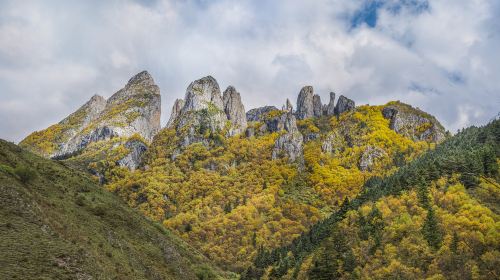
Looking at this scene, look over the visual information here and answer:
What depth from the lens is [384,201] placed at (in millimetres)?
129250

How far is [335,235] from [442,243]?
31.4 m

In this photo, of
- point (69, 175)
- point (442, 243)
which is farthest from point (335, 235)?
point (69, 175)

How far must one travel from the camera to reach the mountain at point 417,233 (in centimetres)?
9094

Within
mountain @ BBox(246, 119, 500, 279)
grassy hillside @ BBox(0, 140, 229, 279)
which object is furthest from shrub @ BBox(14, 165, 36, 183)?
mountain @ BBox(246, 119, 500, 279)

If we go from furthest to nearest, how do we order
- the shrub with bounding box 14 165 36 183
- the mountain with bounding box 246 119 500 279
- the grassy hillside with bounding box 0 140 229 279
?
the mountain with bounding box 246 119 500 279
the shrub with bounding box 14 165 36 183
the grassy hillside with bounding box 0 140 229 279

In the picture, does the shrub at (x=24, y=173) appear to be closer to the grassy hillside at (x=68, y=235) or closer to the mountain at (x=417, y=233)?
the grassy hillside at (x=68, y=235)

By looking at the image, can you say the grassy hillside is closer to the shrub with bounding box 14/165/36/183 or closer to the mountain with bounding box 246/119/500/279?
the shrub with bounding box 14/165/36/183

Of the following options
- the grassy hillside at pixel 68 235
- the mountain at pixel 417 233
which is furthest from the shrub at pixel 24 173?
the mountain at pixel 417 233

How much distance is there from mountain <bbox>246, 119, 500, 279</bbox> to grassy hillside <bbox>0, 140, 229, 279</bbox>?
4380 cm

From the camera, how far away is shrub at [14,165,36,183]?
49.7 m

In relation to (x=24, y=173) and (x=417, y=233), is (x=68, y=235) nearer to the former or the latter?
(x=24, y=173)

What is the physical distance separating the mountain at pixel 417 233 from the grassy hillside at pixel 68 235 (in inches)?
1724

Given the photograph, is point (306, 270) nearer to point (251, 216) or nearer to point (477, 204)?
point (477, 204)

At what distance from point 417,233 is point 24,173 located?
91.3 m
